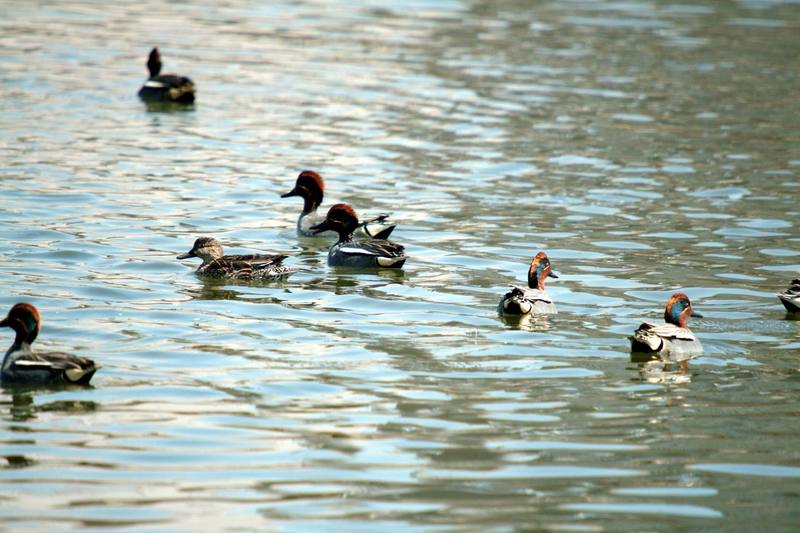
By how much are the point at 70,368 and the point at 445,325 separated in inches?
159

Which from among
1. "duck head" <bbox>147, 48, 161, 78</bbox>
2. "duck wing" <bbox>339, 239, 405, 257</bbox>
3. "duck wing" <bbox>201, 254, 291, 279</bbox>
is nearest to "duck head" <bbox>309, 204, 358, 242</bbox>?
"duck wing" <bbox>339, 239, 405, 257</bbox>

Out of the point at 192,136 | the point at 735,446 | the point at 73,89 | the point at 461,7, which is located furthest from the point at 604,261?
the point at 461,7

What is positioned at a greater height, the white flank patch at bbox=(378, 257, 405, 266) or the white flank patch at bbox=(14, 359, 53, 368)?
the white flank patch at bbox=(378, 257, 405, 266)

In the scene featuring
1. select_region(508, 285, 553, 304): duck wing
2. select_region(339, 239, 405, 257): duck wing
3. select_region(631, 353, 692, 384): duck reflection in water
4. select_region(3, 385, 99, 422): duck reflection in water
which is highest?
select_region(339, 239, 405, 257): duck wing

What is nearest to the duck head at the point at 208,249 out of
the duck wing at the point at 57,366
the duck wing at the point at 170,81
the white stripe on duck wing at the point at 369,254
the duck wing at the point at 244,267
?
the duck wing at the point at 244,267

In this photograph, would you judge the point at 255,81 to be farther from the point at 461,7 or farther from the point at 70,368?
the point at 70,368

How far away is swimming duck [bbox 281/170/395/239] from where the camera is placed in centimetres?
1717

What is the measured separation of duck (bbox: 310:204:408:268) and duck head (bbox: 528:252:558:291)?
6.78 feet

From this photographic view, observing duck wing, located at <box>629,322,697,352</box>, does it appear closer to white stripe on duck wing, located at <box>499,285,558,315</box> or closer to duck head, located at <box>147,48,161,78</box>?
white stripe on duck wing, located at <box>499,285,558,315</box>

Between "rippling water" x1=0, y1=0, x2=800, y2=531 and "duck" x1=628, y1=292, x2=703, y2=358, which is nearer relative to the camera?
"rippling water" x1=0, y1=0, x2=800, y2=531

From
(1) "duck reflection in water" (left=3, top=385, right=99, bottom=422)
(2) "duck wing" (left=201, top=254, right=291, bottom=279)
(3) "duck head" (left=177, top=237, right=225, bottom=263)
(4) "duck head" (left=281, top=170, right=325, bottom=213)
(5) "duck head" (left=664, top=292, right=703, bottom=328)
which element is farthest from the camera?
(4) "duck head" (left=281, top=170, right=325, bottom=213)

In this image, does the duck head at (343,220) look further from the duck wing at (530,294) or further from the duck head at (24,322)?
the duck head at (24,322)

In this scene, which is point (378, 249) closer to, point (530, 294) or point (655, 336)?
point (530, 294)

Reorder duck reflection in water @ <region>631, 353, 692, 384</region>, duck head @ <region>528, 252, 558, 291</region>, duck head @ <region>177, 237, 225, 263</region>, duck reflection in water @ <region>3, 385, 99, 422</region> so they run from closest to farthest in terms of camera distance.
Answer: duck reflection in water @ <region>3, 385, 99, 422</region> < duck reflection in water @ <region>631, 353, 692, 384</region> < duck head @ <region>528, 252, 558, 291</region> < duck head @ <region>177, 237, 225, 263</region>
